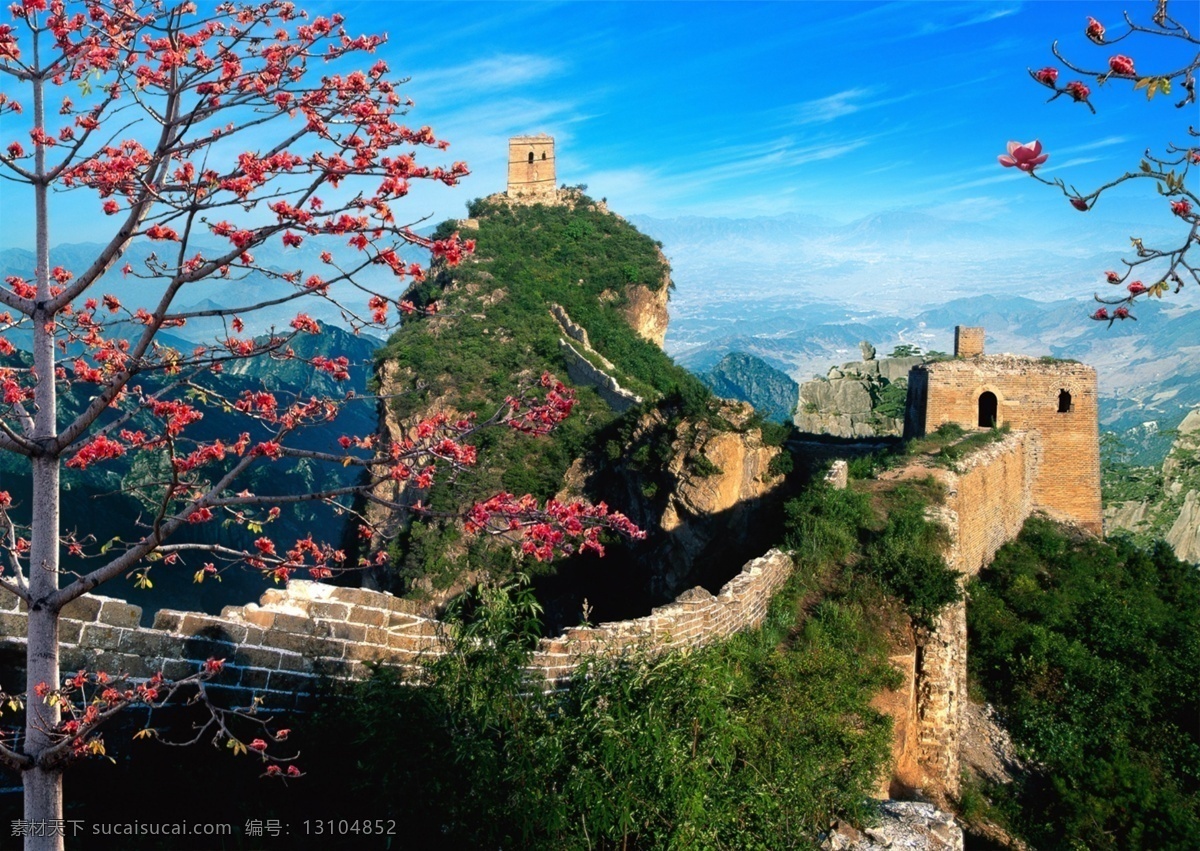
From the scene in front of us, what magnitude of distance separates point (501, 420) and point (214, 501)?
1591 millimetres

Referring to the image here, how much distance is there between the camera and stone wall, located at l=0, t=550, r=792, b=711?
4945 millimetres

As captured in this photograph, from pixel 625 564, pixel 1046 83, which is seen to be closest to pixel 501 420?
pixel 1046 83

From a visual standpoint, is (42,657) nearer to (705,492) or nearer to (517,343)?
(705,492)

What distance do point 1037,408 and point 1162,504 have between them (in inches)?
A: 603

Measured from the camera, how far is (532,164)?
162 feet

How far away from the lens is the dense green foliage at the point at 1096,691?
33.4 feet

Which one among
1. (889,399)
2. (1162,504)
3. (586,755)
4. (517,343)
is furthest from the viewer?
(517,343)

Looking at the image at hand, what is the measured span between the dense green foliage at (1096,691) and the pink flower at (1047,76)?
31.2 ft

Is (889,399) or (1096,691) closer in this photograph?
(1096,691)

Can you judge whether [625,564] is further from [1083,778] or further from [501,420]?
[501,420]

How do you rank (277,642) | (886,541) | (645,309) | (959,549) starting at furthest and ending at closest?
(645,309), (959,549), (886,541), (277,642)

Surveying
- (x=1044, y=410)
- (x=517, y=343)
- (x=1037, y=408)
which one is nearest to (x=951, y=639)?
(x=1037, y=408)

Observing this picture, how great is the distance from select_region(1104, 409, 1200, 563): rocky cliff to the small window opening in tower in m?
12.4

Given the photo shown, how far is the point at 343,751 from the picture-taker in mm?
5234
